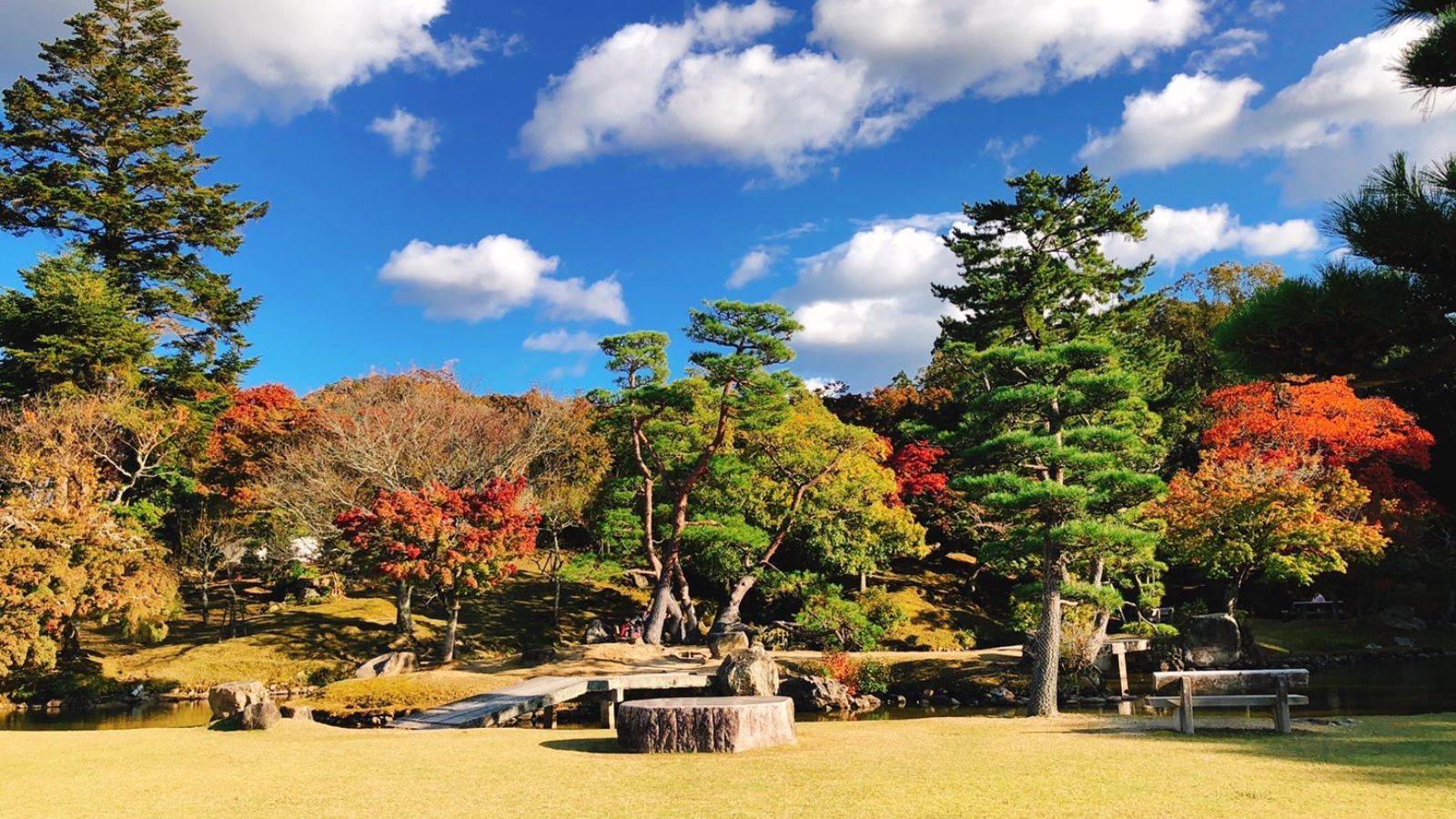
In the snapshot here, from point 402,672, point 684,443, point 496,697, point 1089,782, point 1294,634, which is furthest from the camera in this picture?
point 1294,634

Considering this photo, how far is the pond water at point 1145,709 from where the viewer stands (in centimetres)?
1407

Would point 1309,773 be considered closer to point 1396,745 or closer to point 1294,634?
point 1396,745

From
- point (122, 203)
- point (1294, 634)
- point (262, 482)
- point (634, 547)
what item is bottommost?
point (1294, 634)

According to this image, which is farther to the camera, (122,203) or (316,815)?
(122,203)

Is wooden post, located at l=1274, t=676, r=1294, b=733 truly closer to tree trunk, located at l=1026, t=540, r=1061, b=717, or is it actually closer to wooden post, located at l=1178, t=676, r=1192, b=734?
wooden post, located at l=1178, t=676, r=1192, b=734

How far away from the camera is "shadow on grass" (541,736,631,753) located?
866cm

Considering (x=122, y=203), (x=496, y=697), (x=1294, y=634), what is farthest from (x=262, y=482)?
(x=1294, y=634)

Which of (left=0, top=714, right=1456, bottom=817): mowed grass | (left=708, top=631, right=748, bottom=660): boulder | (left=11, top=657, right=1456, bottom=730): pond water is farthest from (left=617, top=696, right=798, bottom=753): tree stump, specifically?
(left=708, top=631, right=748, bottom=660): boulder

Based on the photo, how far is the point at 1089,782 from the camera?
5914 millimetres

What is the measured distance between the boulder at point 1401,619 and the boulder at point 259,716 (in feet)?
92.0

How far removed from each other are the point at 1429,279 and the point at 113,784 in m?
10.3

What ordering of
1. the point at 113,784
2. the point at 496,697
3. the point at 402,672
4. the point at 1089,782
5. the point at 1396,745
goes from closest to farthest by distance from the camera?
the point at 1089,782 → the point at 113,784 → the point at 1396,745 → the point at 496,697 → the point at 402,672

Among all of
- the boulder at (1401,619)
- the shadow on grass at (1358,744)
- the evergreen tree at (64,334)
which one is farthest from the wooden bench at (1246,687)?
the evergreen tree at (64,334)

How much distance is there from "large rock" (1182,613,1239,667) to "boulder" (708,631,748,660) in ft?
32.3
